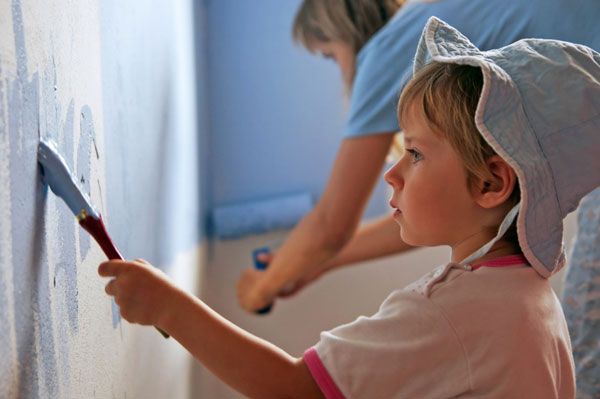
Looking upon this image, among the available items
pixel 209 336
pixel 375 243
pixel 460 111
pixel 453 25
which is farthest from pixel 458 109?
pixel 375 243

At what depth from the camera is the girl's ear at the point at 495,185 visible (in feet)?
2.49

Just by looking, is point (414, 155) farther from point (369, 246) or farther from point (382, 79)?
point (369, 246)

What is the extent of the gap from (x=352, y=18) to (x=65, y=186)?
3.15ft

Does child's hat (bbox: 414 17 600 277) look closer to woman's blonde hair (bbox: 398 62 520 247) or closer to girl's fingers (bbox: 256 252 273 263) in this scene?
woman's blonde hair (bbox: 398 62 520 247)

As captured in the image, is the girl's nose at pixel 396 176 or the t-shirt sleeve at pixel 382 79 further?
the t-shirt sleeve at pixel 382 79

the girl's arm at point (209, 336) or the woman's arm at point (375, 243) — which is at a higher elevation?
the girl's arm at point (209, 336)

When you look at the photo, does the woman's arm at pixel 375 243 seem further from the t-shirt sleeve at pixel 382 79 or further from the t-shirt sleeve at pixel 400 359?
the t-shirt sleeve at pixel 400 359

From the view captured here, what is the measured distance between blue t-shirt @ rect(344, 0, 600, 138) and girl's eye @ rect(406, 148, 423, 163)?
0.17 metres

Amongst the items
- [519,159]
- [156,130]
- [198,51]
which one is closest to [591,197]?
[519,159]

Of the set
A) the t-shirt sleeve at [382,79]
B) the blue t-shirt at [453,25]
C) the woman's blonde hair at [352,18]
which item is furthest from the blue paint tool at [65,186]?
the woman's blonde hair at [352,18]

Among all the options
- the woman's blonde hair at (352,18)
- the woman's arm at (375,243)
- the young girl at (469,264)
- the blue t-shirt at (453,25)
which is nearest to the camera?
the young girl at (469,264)

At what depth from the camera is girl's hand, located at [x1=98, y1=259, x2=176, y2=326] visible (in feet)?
2.17

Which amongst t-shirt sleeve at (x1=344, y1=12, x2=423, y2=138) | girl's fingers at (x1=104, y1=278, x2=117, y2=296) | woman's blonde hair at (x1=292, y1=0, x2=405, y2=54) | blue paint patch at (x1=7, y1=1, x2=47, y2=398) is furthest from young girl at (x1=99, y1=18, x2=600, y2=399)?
woman's blonde hair at (x1=292, y1=0, x2=405, y2=54)

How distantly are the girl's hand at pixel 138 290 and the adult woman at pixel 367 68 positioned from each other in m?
0.44
